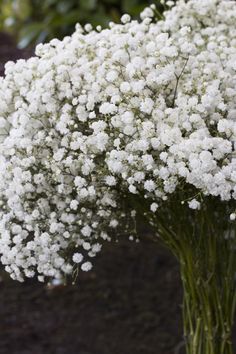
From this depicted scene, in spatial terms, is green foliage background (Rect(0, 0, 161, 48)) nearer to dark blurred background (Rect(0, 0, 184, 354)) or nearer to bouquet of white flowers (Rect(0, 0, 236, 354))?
dark blurred background (Rect(0, 0, 184, 354))

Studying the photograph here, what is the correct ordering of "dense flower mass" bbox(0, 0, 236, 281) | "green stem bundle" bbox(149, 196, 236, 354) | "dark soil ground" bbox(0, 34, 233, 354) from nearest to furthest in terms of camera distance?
"dense flower mass" bbox(0, 0, 236, 281) < "green stem bundle" bbox(149, 196, 236, 354) < "dark soil ground" bbox(0, 34, 233, 354)

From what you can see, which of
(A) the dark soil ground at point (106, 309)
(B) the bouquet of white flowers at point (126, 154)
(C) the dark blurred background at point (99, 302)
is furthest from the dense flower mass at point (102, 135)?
(A) the dark soil ground at point (106, 309)

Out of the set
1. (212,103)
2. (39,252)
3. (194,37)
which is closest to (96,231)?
(39,252)

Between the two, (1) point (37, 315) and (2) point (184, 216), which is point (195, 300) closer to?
(2) point (184, 216)

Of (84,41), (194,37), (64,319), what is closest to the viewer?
(84,41)

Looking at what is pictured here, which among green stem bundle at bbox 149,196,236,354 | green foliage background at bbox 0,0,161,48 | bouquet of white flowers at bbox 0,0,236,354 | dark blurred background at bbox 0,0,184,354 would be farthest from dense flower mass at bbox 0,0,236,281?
green foliage background at bbox 0,0,161,48

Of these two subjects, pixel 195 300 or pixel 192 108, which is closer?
pixel 192 108

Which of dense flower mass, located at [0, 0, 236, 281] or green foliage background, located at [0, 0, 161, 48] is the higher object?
green foliage background, located at [0, 0, 161, 48]

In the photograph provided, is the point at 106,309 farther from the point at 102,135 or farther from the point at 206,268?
the point at 102,135

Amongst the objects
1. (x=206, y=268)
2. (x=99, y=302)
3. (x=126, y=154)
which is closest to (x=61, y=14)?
(x=99, y=302)
